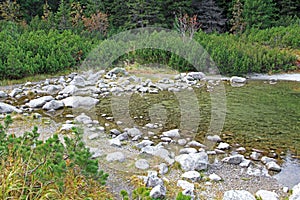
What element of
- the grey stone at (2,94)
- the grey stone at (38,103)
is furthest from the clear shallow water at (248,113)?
the grey stone at (2,94)

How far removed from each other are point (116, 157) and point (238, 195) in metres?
1.37

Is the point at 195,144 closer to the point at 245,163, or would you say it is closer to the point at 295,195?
the point at 245,163

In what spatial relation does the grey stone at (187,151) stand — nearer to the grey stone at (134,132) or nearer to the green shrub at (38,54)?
the grey stone at (134,132)

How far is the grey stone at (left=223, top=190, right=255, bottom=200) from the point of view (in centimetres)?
270

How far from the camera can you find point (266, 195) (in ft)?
9.15

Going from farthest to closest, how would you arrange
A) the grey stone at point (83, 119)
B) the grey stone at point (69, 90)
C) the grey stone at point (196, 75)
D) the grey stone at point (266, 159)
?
the grey stone at point (196, 75), the grey stone at point (69, 90), the grey stone at point (83, 119), the grey stone at point (266, 159)

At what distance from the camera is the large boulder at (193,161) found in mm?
3312

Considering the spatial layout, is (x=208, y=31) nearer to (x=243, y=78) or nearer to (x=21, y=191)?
(x=243, y=78)

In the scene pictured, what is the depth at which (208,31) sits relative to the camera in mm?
17281

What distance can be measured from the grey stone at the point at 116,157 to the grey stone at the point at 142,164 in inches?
6.7

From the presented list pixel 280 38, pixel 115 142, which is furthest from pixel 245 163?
pixel 280 38

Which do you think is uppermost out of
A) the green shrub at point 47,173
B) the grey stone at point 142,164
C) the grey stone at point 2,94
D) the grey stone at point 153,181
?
the green shrub at point 47,173

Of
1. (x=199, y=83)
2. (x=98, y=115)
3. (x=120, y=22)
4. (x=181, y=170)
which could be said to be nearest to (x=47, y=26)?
(x=120, y=22)

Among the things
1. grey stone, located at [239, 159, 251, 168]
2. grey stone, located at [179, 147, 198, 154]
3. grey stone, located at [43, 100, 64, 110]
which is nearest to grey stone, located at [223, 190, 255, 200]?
grey stone, located at [239, 159, 251, 168]
